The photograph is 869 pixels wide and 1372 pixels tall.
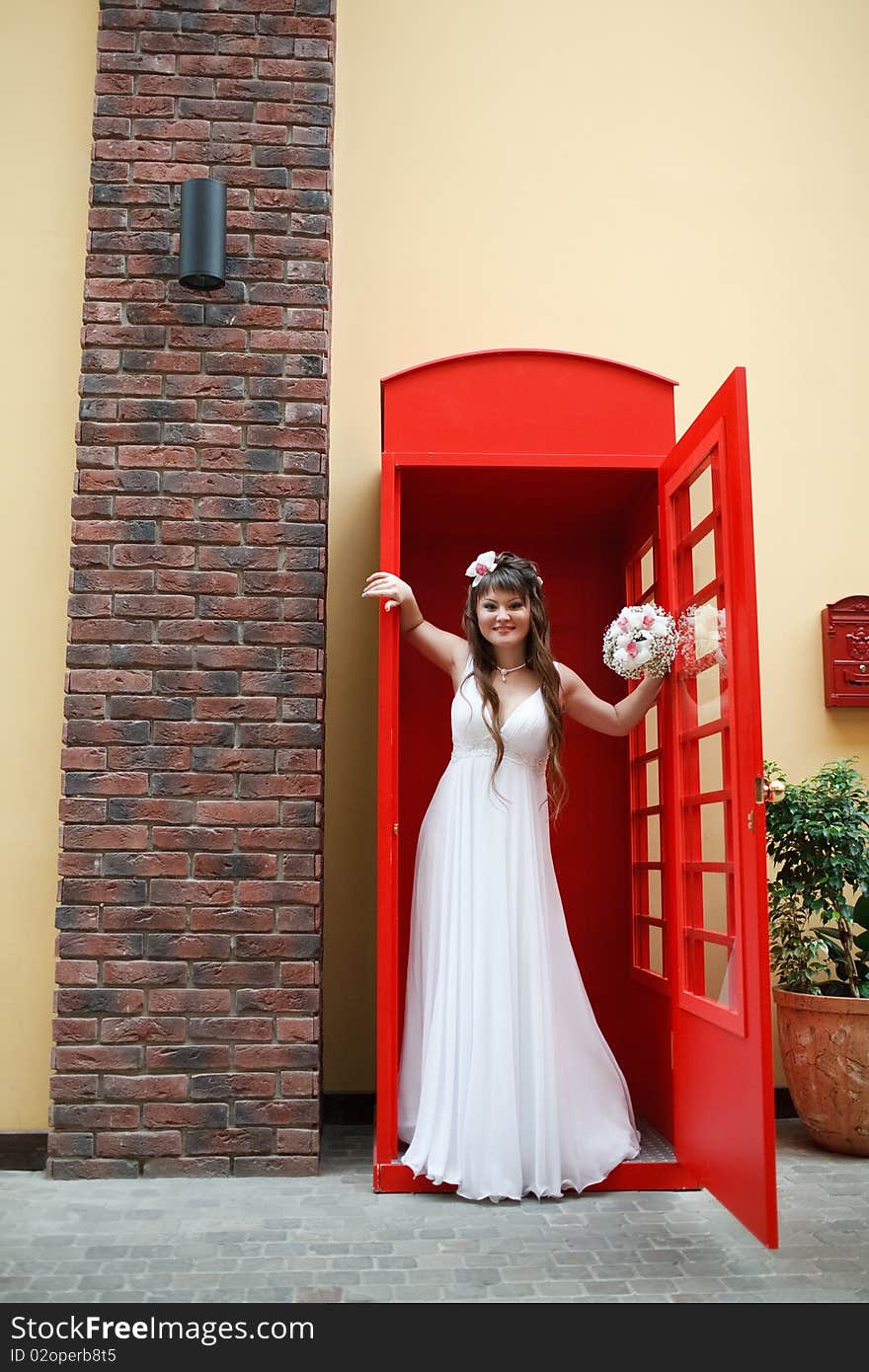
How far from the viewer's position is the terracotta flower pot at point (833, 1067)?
4117 mm

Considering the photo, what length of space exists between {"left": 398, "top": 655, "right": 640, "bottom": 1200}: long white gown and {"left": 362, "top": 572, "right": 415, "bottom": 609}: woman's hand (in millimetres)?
392

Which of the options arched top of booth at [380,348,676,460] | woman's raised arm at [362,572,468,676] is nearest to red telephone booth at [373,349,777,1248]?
arched top of booth at [380,348,676,460]

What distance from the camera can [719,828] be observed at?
401 centimetres

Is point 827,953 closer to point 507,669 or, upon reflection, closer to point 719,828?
point 719,828

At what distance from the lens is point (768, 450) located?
497cm

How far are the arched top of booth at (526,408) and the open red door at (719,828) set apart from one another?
0.25m

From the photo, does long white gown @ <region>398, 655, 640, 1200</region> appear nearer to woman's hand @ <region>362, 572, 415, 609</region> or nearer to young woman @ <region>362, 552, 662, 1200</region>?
young woman @ <region>362, 552, 662, 1200</region>

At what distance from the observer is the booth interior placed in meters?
4.45

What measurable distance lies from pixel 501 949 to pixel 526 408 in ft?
6.06

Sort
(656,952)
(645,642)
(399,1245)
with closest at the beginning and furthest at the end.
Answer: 1. (399,1245)
2. (645,642)
3. (656,952)

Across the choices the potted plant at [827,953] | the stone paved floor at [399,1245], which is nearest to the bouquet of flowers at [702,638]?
the potted plant at [827,953]

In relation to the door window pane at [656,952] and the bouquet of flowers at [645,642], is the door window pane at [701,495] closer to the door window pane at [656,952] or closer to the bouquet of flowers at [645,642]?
the bouquet of flowers at [645,642]

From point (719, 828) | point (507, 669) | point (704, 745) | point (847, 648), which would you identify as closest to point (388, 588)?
point (507, 669)

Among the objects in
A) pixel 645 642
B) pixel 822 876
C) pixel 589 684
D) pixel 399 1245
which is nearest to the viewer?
pixel 399 1245
